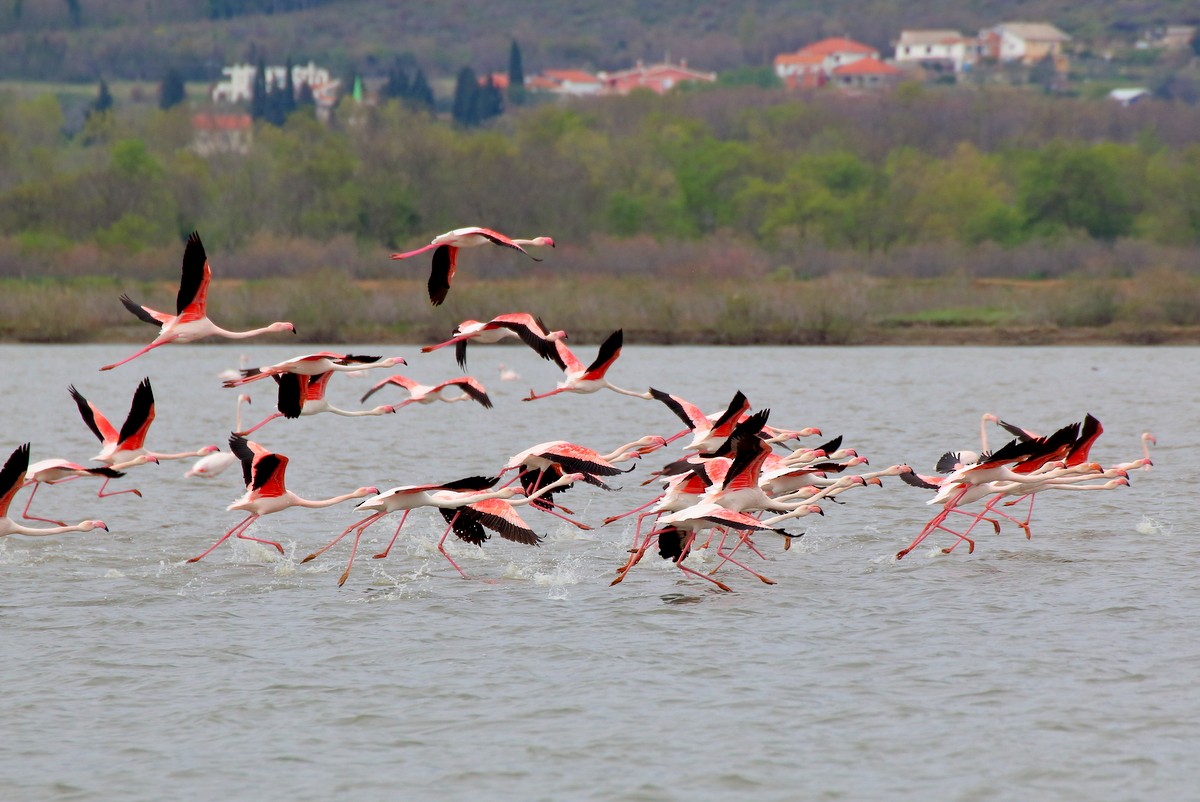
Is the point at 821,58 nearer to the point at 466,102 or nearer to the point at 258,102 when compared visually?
the point at 466,102

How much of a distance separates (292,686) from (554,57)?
545 ft

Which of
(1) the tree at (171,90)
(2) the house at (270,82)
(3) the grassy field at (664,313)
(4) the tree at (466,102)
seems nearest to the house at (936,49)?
(4) the tree at (466,102)

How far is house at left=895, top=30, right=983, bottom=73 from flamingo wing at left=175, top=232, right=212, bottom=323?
158242 mm

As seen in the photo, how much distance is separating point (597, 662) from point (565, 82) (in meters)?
150

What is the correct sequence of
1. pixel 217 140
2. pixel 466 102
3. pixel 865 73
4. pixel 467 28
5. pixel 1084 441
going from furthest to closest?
pixel 467 28 < pixel 865 73 < pixel 466 102 < pixel 217 140 < pixel 1084 441

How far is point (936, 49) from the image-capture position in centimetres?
17050

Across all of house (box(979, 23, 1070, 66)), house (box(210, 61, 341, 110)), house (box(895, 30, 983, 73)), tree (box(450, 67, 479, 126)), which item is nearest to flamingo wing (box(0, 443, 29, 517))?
tree (box(450, 67, 479, 126))

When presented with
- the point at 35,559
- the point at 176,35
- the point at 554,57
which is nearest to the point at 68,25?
the point at 176,35

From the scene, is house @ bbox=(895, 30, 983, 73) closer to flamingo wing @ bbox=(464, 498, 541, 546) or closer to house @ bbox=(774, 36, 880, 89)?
house @ bbox=(774, 36, 880, 89)

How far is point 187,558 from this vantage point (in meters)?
16.0

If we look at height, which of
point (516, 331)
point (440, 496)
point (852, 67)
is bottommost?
point (852, 67)

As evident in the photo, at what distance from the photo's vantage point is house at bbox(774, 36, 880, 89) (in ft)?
539

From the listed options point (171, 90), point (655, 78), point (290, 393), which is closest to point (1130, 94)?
point (655, 78)

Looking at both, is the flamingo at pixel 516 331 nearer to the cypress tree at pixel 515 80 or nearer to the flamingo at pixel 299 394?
the flamingo at pixel 299 394
